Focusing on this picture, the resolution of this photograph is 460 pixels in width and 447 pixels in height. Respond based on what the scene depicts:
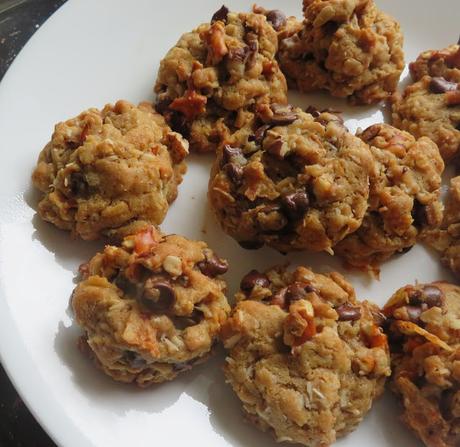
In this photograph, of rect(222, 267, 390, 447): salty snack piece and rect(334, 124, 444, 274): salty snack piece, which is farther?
rect(334, 124, 444, 274): salty snack piece

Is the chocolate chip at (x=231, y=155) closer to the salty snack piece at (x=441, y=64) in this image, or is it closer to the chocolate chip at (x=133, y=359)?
the chocolate chip at (x=133, y=359)

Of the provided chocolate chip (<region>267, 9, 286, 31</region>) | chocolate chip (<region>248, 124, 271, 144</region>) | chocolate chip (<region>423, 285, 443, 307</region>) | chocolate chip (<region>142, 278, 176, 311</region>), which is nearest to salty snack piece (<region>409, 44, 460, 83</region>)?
chocolate chip (<region>267, 9, 286, 31</region>)

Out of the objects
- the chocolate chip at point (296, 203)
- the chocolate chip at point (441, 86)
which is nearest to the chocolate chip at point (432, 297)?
the chocolate chip at point (296, 203)

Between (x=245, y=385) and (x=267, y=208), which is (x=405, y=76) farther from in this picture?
(x=245, y=385)

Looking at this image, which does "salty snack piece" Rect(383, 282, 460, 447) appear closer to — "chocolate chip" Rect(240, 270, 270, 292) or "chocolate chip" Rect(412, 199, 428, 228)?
"chocolate chip" Rect(412, 199, 428, 228)

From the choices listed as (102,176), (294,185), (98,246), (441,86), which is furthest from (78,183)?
(441,86)
